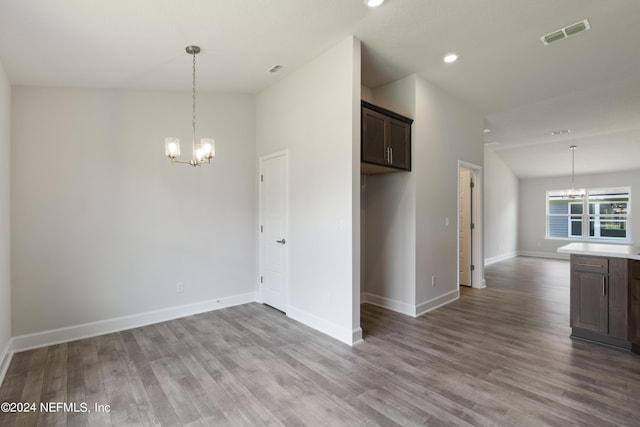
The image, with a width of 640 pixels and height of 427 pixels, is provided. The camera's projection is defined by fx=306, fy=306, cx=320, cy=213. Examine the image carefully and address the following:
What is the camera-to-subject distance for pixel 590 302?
3240mm

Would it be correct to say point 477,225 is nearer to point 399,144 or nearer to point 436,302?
point 436,302

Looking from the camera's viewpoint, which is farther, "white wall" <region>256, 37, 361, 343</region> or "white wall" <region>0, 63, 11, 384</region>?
"white wall" <region>256, 37, 361, 343</region>

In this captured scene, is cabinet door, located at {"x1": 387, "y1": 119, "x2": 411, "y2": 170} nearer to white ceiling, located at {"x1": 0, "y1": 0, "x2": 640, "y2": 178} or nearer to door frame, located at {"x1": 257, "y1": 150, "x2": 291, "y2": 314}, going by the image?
white ceiling, located at {"x1": 0, "y1": 0, "x2": 640, "y2": 178}

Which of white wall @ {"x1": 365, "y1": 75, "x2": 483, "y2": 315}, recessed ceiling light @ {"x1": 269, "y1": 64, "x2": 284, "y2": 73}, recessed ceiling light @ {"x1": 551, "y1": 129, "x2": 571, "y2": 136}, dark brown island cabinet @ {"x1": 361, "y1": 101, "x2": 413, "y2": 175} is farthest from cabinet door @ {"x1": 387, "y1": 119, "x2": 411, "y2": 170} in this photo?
recessed ceiling light @ {"x1": 551, "y1": 129, "x2": 571, "y2": 136}

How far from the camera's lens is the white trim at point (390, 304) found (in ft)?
13.4

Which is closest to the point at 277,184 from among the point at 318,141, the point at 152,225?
the point at 318,141

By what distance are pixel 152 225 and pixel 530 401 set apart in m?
4.21

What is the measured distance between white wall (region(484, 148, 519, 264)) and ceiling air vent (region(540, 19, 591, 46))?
5450 mm

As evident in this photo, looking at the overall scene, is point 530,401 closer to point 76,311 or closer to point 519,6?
point 519,6

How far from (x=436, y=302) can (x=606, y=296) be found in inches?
73.0

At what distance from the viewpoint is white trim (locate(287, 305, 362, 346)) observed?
3.23m

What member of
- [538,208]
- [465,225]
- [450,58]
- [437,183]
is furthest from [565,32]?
Answer: [538,208]

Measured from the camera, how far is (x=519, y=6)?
8.64ft

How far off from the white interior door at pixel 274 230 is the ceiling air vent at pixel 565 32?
3150mm
